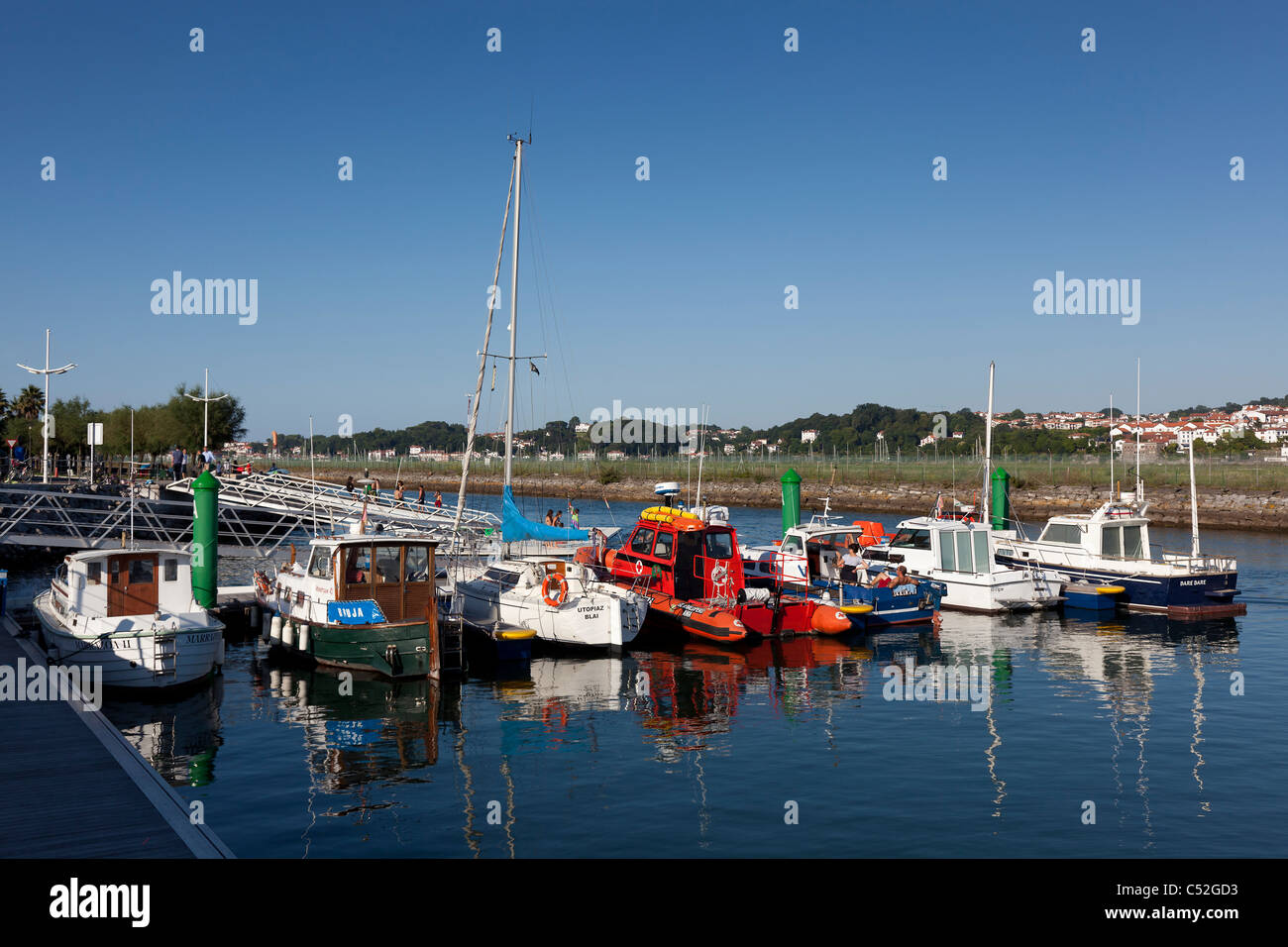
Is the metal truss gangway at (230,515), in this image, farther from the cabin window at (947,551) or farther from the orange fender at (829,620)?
the cabin window at (947,551)

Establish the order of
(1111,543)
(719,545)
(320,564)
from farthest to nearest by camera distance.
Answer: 1. (1111,543)
2. (719,545)
3. (320,564)

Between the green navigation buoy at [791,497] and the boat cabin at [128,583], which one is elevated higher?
the green navigation buoy at [791,497]

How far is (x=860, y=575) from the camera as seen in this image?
31.5 metres

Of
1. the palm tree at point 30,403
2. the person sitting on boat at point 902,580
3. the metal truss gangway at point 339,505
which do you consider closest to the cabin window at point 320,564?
the metal truss gangway at point 339,505

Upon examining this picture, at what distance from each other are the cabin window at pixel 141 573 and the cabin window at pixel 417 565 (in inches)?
216

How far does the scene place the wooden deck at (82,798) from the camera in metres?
11.0

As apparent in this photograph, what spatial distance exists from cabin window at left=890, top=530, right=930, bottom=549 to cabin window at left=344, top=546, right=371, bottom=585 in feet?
64.4

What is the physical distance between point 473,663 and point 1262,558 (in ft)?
131

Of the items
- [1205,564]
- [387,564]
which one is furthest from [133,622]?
[1205,564]

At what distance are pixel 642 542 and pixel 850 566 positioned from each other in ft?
23.5

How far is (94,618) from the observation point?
2064 cm

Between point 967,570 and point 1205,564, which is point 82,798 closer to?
point 967,570
